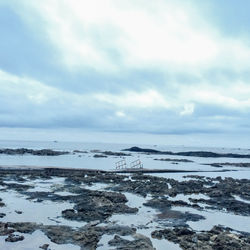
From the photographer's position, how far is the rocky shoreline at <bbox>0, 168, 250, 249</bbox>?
44.2 ft

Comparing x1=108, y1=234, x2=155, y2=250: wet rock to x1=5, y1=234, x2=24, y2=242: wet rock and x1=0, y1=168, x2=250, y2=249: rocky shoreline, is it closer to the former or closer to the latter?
x1=0, y1=168, x2=250, y2=249: rocky shoreline

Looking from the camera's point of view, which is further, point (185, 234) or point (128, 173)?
point (128, 173)

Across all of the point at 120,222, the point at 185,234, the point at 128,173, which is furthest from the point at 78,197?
the point at 128,173

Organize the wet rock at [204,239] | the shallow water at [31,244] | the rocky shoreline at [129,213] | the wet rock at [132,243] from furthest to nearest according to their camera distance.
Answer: the rocky shoreline at [129,213] → the wet rock at [204,239] → the wet rock at [132,243] → the shallow water at [31,244]

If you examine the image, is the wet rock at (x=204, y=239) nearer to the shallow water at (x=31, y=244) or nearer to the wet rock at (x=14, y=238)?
the shallow water at (x=31, y=244)

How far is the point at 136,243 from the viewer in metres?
13.1

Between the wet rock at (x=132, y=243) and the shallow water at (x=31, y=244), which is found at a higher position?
the wet rock at (x=132, y=243)

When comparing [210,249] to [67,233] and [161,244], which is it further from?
[67,233]

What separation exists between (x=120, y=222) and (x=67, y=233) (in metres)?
3.75

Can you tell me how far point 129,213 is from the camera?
63.7 feet

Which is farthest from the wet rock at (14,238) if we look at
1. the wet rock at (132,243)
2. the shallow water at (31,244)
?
the wet rock at (132,243)

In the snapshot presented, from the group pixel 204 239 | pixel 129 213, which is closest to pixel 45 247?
pixel 204 239

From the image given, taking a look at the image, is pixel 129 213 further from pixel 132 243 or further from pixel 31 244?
pixel 31 244

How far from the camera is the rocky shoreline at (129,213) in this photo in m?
13.5
